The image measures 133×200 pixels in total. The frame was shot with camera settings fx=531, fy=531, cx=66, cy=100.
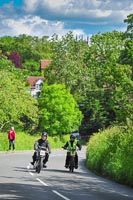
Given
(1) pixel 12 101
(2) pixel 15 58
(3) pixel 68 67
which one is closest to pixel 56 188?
(1) pixel 12 101

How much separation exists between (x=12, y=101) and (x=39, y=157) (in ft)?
99.2

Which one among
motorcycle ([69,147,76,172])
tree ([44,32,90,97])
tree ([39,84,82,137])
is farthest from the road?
tree ([44,32,90,97])

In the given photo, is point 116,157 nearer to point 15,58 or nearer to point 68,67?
point 68,67

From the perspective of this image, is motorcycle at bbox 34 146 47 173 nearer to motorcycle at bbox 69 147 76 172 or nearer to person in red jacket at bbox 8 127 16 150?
motorcycle at bbox 69 147 76 172

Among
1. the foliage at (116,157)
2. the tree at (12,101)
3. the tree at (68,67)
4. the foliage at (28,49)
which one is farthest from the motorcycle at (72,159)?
the foliage at (28,49)

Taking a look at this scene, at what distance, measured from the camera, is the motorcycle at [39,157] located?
2225cm

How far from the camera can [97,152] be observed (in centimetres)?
2627

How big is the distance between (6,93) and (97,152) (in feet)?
89.4

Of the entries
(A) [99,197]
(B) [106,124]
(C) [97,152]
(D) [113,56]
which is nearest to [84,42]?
(D) [113,56]

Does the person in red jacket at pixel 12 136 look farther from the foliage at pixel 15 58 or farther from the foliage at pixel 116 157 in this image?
the foliage at pixel 15 58

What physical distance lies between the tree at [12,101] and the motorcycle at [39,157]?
28973mm

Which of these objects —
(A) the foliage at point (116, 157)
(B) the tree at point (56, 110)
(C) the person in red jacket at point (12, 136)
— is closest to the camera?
(A) the foliage at point (116, 157)

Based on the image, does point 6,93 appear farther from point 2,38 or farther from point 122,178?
point 2,38

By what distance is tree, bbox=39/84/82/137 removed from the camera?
63625 mm
